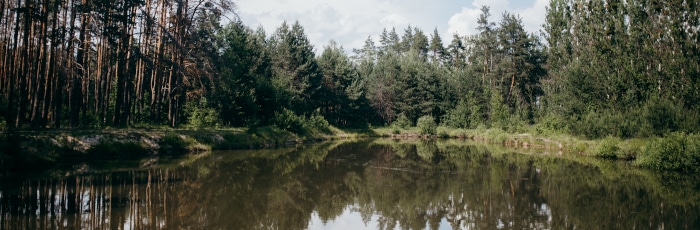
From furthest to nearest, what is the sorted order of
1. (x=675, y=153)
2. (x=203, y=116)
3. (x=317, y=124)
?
(x=317, y=124) → (x=203, y=116) → (x=675, y=153)

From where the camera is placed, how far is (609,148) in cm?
2516

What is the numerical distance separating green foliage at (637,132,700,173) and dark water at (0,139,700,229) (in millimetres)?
1243

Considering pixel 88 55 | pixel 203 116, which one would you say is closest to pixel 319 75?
pixel 203 116

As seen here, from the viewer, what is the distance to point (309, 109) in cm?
5322

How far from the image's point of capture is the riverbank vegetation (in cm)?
2394

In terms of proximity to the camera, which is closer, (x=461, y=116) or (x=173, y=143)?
(x=173, y=143)

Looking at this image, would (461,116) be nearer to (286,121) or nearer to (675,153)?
(286,121)

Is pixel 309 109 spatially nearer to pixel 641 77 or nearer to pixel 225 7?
pixel 225 7

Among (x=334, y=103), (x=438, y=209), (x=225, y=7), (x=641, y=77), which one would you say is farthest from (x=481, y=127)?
(x=438, y=209)

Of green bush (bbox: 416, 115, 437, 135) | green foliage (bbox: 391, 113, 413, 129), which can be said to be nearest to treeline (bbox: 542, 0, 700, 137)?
green bush (bbox: 416, 115, 437, 135)

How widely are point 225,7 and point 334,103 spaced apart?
93.7 ft

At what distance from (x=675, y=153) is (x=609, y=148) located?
5.25 m

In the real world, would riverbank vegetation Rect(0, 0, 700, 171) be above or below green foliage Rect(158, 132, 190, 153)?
above

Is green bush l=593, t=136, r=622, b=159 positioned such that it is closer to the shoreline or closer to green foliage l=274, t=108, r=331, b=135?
the shoreline
